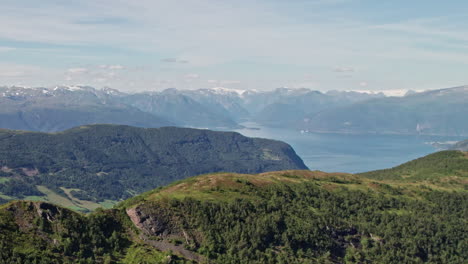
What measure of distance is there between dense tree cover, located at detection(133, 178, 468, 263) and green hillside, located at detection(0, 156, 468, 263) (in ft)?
1.09

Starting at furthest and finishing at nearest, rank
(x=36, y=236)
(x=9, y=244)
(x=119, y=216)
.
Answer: (x=119, y=216) → (x=36, y=236) → (x=9, y=244)

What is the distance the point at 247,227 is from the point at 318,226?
2451cm

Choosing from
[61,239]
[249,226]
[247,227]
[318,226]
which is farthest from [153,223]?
[318,226]

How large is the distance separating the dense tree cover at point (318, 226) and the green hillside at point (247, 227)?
1.09 feet

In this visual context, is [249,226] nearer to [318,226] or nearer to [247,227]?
[247,227]

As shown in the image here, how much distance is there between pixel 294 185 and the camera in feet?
581

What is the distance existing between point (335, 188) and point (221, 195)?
52.5m

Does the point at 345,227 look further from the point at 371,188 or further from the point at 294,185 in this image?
the point at 371,188

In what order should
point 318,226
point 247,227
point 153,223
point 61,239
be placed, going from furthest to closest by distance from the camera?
point 318,226 < point 247,227 < point 153,223 < point 61,239

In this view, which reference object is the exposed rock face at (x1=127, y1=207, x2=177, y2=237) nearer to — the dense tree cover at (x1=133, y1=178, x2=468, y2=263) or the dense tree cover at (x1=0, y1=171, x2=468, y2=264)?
the dense tree cover at (x1=0, y1=171, x2=468, y2=264)

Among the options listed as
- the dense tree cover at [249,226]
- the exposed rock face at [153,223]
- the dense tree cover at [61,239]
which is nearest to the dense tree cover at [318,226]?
the dense tree cover at [249,226]

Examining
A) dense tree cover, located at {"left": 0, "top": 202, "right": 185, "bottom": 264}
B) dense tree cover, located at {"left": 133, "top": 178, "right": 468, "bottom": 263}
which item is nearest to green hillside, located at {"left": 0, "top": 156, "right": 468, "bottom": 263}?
dense tree cover, located at {"left": 0, "top": 202, "right": 185, "bottom": 264}

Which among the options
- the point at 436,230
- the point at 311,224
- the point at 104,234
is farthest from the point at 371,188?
the point at 104,234

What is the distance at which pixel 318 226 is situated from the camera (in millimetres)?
146500
